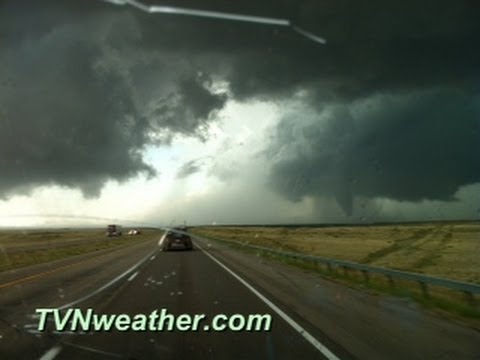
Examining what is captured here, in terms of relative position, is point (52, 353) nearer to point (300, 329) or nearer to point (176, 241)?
point (300, 329)

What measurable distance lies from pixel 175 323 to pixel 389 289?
8.11 meters

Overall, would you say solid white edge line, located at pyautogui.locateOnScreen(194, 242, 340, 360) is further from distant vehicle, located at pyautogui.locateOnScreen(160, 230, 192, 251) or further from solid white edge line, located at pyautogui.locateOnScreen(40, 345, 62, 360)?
distant vehicle, located at pyautogui.locateOnScreen(160, 230, 192, 251)

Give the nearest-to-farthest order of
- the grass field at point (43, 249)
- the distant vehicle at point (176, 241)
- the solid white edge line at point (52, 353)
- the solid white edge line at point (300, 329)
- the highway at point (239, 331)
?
1. the solid white edge line at point (52, 353)
2. the solid white edge line at point (300, 329)
3. the highway at point (239, 331)
4. the grass field at point (43, 249)
5. the distant vehicle at point (176, 241)

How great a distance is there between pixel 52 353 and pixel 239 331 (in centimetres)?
302

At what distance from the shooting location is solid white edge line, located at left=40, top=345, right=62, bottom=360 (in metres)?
7.47

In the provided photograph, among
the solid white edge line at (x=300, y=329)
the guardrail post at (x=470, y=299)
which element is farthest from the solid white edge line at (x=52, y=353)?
the guardrail post at (x=470, y=299)

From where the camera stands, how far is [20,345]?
838 centimetres

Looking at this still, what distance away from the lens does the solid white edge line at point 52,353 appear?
7471mm

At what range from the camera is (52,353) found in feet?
25.3

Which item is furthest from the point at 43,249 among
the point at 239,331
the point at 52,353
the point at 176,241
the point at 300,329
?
the point at 52,353

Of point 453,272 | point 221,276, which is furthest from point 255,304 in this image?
point 453,272

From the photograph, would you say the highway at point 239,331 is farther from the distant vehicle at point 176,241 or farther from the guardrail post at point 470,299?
the distant vehicle at point 176,241

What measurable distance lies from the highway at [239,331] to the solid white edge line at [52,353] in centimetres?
1

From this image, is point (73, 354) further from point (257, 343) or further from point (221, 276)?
point (221, 276)
